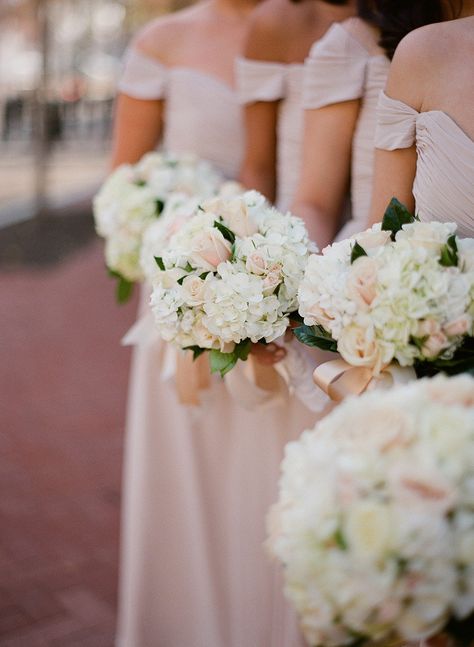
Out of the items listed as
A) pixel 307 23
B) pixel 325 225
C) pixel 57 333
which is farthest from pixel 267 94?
pixel 57 333

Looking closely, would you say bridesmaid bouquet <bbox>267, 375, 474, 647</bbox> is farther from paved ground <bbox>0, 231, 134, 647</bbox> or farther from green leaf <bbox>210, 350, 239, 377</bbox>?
paved ground <bbox>0, 231, 134, 647</bbox>

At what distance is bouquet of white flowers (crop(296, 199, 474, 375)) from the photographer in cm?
173

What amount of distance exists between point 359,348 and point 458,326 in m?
0.20

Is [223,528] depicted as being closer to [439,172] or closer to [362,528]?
[439,172]

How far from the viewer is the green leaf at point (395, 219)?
196cm

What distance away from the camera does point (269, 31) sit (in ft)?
10.5

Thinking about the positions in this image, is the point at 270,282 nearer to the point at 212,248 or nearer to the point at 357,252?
the point at 212,248

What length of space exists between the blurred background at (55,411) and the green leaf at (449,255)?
101 inches

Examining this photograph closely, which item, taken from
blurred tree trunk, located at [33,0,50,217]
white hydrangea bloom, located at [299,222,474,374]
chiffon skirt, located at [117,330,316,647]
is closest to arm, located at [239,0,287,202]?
chiffon skirt, located at [117,330,316,647]

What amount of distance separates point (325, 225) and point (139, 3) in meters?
16.6

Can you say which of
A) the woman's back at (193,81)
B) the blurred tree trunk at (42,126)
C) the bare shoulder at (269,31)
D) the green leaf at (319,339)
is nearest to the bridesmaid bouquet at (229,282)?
the green leaf at (319,339)

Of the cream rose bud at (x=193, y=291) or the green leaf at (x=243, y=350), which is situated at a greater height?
the cream rose bud at (x=193, y=291)

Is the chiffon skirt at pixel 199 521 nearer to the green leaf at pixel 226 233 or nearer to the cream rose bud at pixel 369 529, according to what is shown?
the green leaf at pixel 226 233

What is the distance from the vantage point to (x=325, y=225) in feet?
9.40
